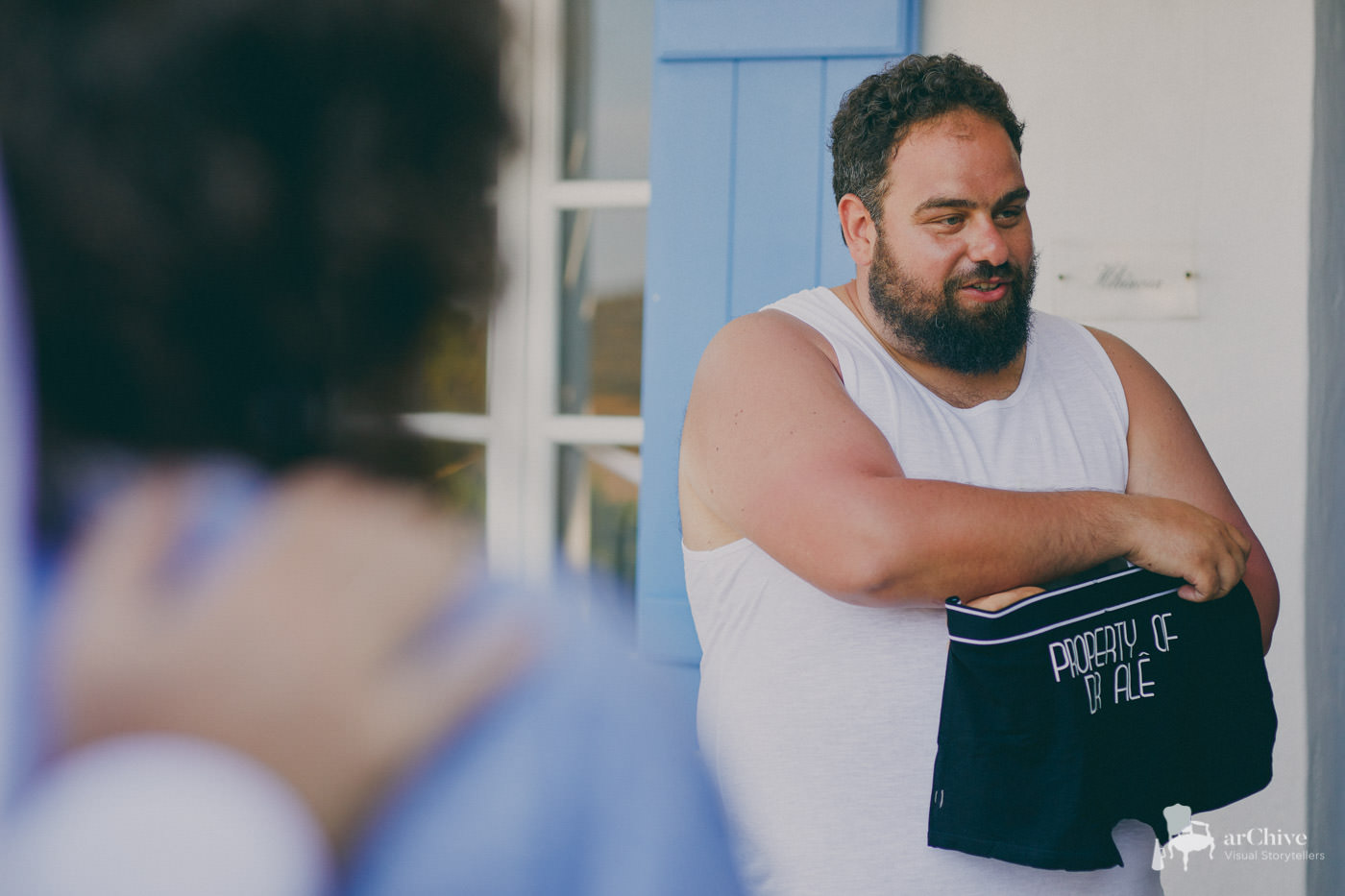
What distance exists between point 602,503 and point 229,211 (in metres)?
2.83

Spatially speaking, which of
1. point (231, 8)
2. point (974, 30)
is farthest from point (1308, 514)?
point (231, 8)

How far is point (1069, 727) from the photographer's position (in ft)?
4.34

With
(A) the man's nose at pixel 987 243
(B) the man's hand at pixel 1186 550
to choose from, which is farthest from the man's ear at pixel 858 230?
(B) the man's hand at pixel 1186 550

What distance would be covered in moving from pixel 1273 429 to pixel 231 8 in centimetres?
264

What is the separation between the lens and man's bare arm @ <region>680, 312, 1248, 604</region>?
4.49 ft

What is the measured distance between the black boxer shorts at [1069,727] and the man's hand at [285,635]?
Result: 99 centimetres

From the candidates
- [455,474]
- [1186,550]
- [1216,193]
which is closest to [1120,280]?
[1216,193]

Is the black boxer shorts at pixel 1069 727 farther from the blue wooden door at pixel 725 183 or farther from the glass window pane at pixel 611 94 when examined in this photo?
the glass window pane at pixel 611 94

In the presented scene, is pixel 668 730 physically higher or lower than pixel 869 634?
higher

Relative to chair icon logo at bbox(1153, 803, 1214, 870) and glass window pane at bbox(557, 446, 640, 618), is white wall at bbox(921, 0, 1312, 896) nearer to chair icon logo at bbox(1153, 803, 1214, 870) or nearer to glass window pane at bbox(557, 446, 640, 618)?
chair icon logo at bbox(1153, 803, 1214, 870)

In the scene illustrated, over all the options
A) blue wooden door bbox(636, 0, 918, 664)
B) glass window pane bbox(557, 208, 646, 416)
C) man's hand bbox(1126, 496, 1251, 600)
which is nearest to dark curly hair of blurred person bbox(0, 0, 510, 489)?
man's hand bbox(1126, 496, 1251, 600)

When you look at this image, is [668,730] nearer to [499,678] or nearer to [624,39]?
[499,678]

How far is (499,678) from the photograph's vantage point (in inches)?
18.7

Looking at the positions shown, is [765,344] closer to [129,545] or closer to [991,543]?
[991,543]
